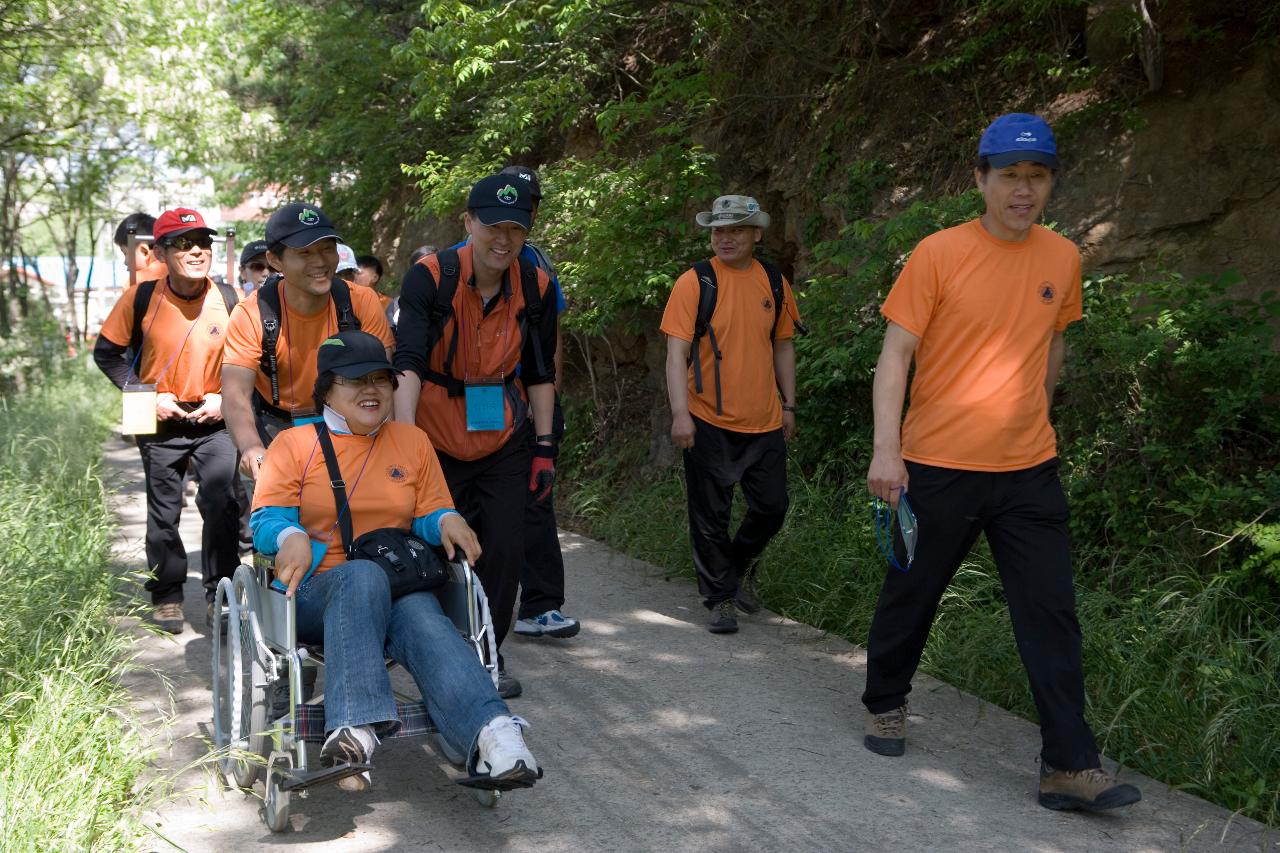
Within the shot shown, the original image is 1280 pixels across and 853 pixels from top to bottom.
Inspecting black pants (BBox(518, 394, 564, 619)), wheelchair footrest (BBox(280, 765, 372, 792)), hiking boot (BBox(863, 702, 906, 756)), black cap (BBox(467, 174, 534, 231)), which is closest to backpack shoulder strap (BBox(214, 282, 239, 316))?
black pants (BBox(518, 394, 564, 619))

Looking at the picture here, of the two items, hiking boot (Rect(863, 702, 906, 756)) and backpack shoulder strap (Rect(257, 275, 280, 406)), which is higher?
backpack shoulder strap (Rect(257, 275, 280, 406))

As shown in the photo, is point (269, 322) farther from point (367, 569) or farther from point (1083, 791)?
point (1083, 791)

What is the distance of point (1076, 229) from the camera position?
25.0ft

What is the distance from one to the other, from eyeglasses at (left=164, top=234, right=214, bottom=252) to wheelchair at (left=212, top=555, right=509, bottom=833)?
100 inches

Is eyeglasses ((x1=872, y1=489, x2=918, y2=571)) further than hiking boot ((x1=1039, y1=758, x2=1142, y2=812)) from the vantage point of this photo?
Yes

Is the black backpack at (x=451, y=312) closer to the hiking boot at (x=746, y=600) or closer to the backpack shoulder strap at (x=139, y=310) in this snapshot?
the hiking boot at (x=746, y=600)

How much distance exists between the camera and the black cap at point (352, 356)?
441cm

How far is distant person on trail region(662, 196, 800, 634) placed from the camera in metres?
6.44

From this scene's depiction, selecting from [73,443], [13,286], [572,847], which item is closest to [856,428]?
[572,847]

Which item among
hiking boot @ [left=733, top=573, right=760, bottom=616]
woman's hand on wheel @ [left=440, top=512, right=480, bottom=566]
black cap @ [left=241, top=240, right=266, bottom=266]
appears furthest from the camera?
black cap @ [left=241, top=240, right=266, bottom=266]

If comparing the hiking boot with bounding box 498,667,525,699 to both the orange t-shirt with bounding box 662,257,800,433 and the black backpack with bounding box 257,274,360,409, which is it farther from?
the orange t-shirt with bounding box 662,257,800,433

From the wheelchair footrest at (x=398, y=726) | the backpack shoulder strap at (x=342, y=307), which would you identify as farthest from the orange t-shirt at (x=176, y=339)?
the wheelchair footrest at (x=398, y=726)

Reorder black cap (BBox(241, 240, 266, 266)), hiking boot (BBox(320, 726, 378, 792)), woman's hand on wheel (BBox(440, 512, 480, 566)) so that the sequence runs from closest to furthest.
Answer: hiking boot (BBox(320, 726, 378, 792)) < woman's hand on wheel (BBox(440, 512, 480, 566)) < black cap (BBox(241, 240, 266, 266))

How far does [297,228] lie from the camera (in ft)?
16.4
